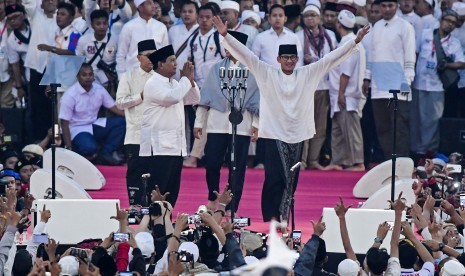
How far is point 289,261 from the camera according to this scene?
7.47 metres

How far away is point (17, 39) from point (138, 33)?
98.3 inches

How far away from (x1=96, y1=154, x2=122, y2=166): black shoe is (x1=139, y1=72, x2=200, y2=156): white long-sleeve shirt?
406cm

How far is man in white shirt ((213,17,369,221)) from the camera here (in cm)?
1443

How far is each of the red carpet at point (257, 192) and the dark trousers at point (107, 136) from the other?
26 centimetres

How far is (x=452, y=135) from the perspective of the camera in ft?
63.2

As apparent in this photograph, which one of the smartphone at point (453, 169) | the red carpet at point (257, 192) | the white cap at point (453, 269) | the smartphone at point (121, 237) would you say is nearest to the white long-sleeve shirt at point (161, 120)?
the red carpet at point (257, 192)

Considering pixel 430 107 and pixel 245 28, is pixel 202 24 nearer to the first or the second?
pixel 245 28

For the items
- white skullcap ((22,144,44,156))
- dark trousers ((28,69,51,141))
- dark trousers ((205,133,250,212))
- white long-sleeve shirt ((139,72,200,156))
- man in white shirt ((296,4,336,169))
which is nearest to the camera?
white long-sleeve shirt ((139,72,200,156))

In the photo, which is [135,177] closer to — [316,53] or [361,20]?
[316,53]

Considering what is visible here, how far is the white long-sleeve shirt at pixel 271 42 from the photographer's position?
17953 mm

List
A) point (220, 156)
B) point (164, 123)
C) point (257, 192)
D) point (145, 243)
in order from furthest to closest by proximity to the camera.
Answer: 1. point (257, 192)
2. point (220, 156)
3. point (164, 123)
4. point (145, 243)

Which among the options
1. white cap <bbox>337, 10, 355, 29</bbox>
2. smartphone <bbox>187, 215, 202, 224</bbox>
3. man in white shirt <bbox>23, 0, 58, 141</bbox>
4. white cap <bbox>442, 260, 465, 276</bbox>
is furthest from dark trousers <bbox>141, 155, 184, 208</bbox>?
man in white shirt <bbox>23, 0, 58, 141</bbox>

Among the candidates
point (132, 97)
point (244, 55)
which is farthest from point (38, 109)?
point (244, 55)

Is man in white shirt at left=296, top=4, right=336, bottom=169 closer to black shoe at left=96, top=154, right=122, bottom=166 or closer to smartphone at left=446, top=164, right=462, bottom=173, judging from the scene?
black shoe at left=96, top=154, right=122, bottom=166
